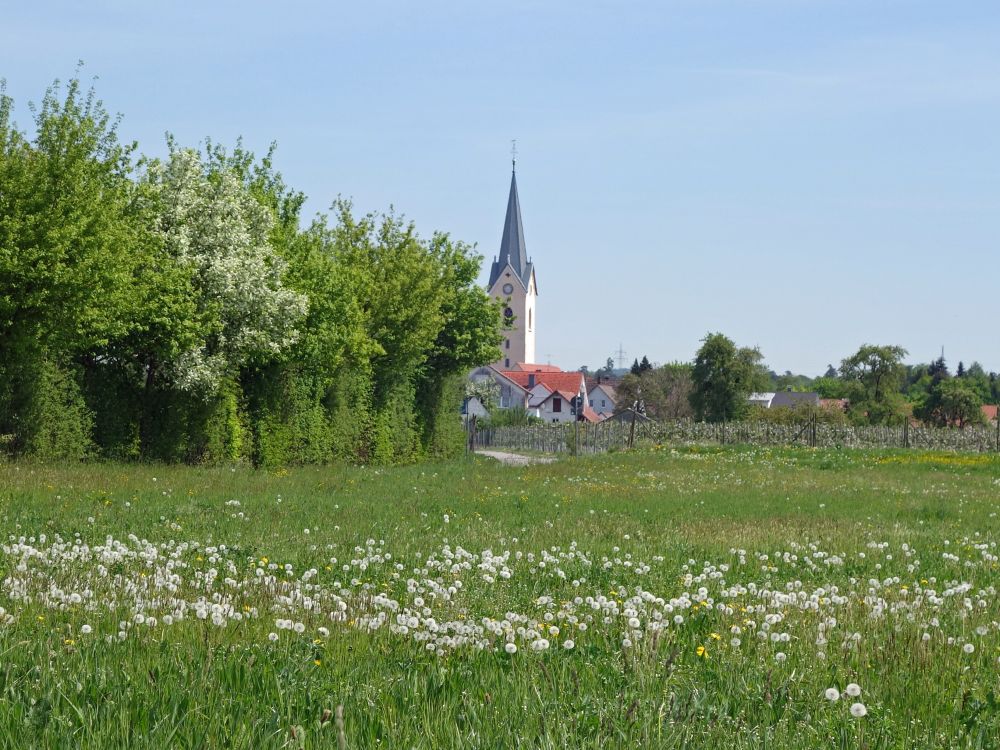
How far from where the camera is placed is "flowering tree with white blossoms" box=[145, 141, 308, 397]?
32375 millimetres

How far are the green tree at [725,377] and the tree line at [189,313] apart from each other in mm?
61011

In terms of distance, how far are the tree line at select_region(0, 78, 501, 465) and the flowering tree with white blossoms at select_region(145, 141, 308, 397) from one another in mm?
69

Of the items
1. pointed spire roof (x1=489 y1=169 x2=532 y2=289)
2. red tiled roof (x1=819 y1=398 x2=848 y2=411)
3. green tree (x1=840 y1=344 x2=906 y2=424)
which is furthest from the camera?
pointed spire roof (x1=489 y1=169 x2=532 y2=289)

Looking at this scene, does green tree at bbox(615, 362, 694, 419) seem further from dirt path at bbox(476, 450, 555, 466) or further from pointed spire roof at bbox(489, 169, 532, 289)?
dirt path at bbox(476, 450, 555, 466)

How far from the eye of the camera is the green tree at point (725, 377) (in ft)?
346

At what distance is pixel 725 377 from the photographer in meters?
106

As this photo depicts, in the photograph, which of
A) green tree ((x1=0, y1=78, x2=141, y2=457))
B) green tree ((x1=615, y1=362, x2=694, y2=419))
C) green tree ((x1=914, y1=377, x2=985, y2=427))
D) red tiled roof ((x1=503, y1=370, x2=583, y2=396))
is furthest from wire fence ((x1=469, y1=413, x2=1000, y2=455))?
red tiled roof ((x1=503, y1=370, x2=583, y2=396))

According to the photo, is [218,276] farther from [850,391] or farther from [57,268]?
[850,391]

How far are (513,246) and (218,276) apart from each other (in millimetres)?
141727

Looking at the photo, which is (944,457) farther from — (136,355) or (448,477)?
(136,355)

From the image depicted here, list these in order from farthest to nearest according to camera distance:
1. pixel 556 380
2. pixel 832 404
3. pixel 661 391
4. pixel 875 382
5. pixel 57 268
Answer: pixel 556 380 → pixel 661 391 → pixel 832 404 → pixel 875 382 → pixel 57 268

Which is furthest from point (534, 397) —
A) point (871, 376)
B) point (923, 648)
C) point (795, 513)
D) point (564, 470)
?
point (923, 648)

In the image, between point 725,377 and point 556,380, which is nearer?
point 725,377

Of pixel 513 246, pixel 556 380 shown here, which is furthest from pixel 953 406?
pixel 513 246
